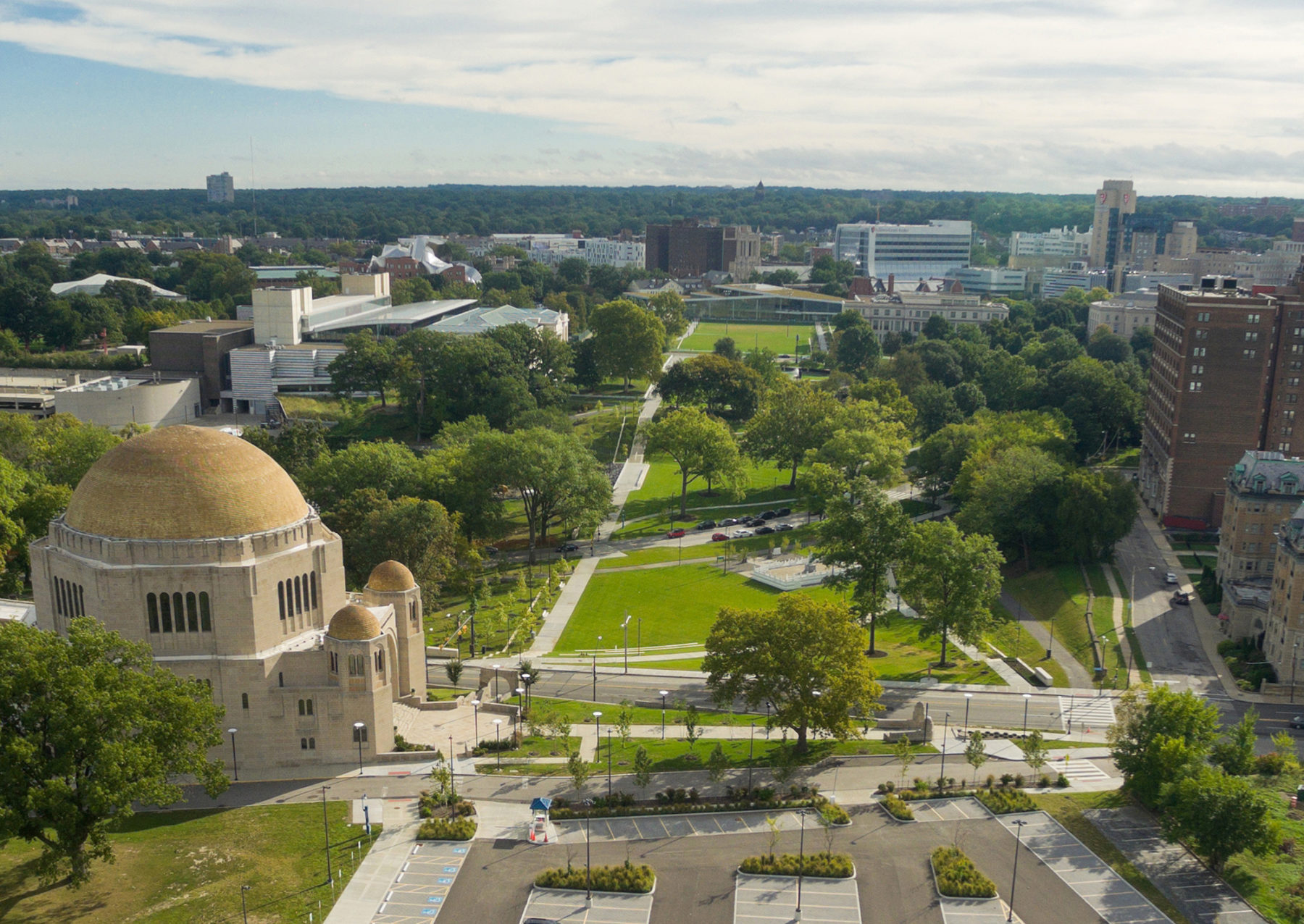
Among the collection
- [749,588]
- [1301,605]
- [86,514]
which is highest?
[86,514]

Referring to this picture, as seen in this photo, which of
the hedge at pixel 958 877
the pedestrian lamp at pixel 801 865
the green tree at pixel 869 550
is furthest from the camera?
the green tree at pixel 869 550

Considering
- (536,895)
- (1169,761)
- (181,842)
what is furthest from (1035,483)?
(181,842)

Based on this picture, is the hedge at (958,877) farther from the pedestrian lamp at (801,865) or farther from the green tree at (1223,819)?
the green tree at (1223,819)

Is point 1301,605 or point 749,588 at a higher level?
point 1301,605

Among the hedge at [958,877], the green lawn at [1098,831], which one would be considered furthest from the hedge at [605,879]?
the green lawn at [1098,831]

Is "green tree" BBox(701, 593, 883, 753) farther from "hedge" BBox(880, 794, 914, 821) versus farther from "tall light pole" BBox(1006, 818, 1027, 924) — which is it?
"tall light pole" BBox(1006, 818, 1027, 924)

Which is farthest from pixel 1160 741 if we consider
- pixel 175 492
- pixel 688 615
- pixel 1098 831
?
pixel 175 492

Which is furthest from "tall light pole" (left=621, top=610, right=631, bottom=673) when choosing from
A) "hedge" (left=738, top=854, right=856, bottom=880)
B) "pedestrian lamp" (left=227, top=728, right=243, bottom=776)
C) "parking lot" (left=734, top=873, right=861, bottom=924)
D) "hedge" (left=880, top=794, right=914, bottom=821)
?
"parking lot" (left=734, top=873, right=861, bottom=924)

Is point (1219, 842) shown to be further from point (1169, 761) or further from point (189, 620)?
point (189, 620)
